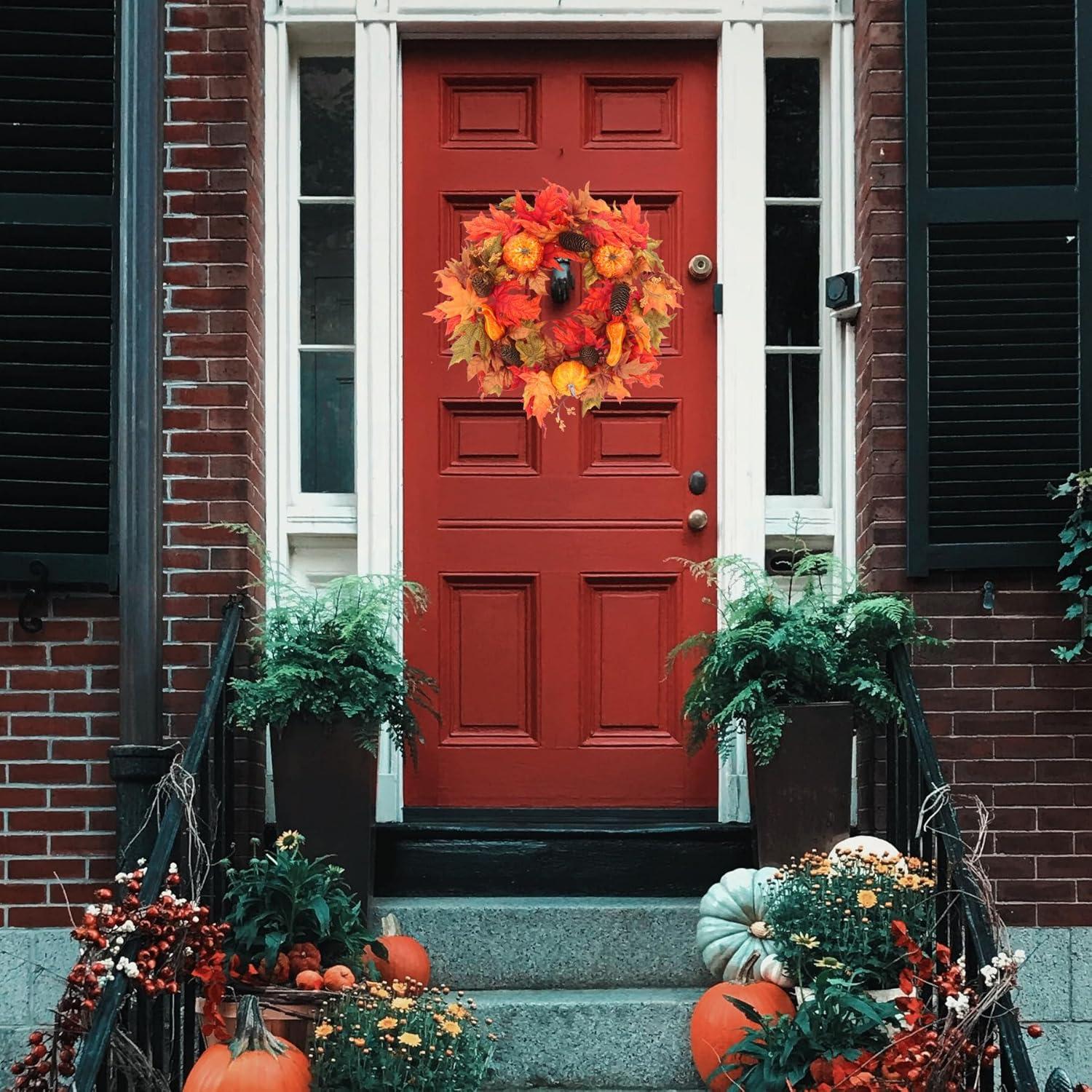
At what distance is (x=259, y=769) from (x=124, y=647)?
75 centimetres

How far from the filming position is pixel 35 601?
181 inches

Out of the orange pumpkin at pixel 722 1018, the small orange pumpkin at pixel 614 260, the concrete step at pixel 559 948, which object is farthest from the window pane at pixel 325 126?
the orange pumpkin at pixel 722 1018

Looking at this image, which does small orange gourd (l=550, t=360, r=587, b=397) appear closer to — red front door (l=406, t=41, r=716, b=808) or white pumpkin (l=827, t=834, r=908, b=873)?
red front door (l=406, t=41, r=716, b=808)

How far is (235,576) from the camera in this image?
15.3ft

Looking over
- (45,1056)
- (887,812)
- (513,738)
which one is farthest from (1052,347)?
(45,1056)

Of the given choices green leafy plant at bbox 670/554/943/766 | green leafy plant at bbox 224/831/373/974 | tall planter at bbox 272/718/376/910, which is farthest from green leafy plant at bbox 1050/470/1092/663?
green leafy plant at bbox 224/831/373/974

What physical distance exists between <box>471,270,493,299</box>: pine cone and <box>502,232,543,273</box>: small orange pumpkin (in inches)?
2.6

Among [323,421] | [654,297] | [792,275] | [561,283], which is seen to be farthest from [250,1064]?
[792,275]

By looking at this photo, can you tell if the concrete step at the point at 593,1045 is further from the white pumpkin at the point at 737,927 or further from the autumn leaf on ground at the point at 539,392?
the autumn leaf on ground at the point at 539,392

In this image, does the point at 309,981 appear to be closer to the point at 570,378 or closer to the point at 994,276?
the point at 570,378

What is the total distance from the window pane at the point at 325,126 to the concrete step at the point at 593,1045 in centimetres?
264

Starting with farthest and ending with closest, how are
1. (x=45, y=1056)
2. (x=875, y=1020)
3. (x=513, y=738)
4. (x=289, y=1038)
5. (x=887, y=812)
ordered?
(x=513, y=738) < (x=887, y=812) < (x=289, y=1038) < (x=875, y=1020) < (x=45, y=1056)

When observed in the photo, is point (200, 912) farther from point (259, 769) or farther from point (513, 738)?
point (513, 738)

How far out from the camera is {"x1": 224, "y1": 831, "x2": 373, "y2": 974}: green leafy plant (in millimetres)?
3986
